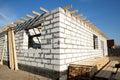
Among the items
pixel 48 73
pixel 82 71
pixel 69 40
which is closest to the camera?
pixel 82 71

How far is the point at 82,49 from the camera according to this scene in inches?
248

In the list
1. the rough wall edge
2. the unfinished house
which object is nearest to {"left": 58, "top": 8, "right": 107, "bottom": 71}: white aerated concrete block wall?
the unfinished house

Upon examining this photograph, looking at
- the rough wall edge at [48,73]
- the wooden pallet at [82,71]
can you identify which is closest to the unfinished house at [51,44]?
the rough wall edge at [48,73]

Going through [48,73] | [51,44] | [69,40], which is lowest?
[48,73]

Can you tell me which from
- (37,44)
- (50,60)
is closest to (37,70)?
(50,60)

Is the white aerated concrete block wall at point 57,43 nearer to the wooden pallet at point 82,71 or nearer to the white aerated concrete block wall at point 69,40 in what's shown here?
the white aerated concrete block wall at point 69,40

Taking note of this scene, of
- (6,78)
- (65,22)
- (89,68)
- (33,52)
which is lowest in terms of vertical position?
(6,78)

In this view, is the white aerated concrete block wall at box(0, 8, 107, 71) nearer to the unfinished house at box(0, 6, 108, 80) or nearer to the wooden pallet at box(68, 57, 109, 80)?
the unfinished house at box(0, 6, 108, 80)

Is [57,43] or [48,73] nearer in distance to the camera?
[57,43]

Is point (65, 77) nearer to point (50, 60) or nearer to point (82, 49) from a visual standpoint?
point (50, 60)

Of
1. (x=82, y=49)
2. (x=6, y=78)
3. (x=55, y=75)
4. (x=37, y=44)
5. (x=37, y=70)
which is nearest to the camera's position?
(x=55, y=75)

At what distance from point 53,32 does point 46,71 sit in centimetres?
164

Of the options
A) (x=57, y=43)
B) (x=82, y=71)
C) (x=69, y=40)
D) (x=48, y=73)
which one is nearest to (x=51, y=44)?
(x=57, y=43)

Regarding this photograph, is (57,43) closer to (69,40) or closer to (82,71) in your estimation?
(69,40)
